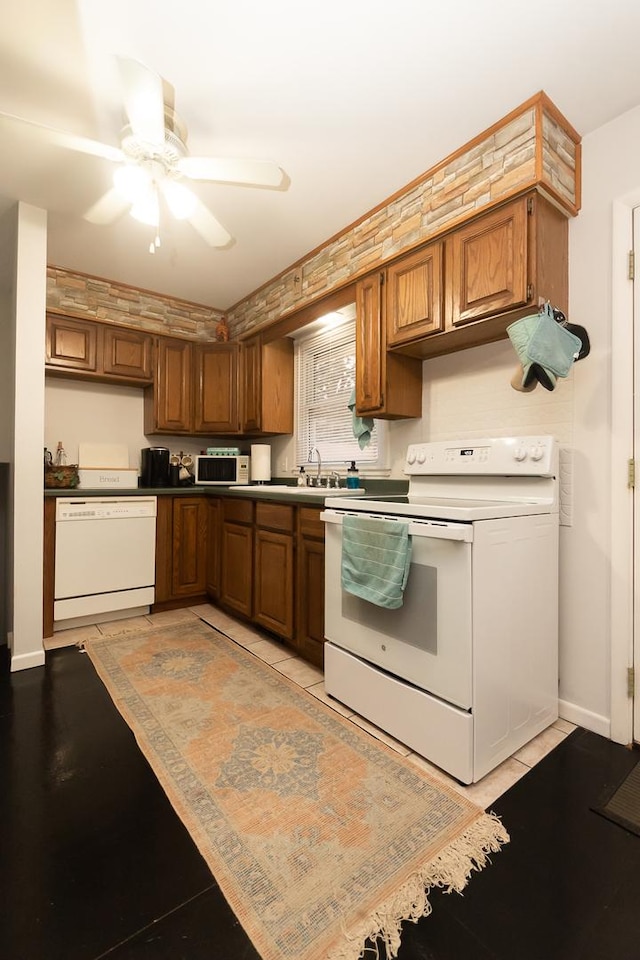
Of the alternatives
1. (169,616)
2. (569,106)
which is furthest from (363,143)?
(169,616)

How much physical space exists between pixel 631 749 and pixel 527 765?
48cm

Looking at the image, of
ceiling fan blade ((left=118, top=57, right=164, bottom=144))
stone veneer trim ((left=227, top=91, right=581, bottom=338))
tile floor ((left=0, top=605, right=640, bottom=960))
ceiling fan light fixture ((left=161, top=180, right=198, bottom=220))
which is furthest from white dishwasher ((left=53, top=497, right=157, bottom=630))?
ceiling fan blade ((left=118, top=57, right=164, bottom=144))

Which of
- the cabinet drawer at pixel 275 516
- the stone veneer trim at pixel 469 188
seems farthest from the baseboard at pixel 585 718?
the stone veneer trim at pixel 469 188

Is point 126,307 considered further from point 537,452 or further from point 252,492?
point 537,452

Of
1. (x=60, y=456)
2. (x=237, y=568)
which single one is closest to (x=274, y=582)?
(x=237, y=568)

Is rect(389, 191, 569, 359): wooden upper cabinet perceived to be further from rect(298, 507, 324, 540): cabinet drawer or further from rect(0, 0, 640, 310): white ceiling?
rect(298, 507, 324, 540): cabinet drawer

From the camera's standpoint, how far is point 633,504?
182 centimetres

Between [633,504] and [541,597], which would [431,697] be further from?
[633,504]

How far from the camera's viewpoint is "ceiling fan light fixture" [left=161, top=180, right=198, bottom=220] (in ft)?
6.63

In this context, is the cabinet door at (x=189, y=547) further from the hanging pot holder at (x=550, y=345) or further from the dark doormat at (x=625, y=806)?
the dark doormat at (x=625, y=806)

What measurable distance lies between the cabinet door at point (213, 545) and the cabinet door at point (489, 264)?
2.31 metres

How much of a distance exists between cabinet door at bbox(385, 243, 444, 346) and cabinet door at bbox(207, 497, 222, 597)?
1953 mm

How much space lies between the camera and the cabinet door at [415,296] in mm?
2199

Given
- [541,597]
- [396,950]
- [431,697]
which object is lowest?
[396,950]
